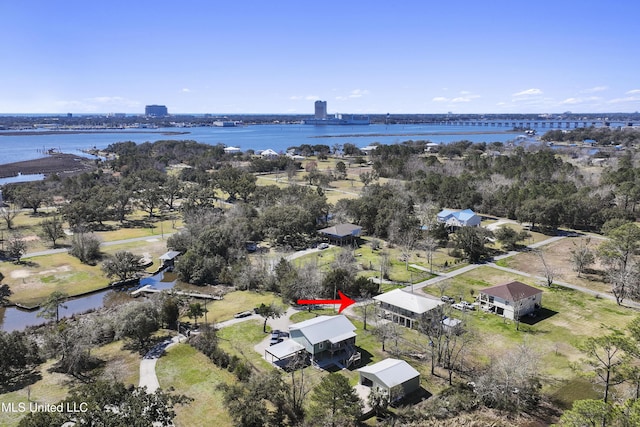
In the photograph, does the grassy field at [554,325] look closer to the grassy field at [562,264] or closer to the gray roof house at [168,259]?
the grassy field at [562,264]

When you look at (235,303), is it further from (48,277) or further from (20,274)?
(20,274)

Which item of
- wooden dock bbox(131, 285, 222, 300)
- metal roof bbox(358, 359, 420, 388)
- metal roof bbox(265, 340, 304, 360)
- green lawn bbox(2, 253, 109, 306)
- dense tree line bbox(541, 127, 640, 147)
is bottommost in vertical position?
wooden dock bbox(131, 285, 222, 300)

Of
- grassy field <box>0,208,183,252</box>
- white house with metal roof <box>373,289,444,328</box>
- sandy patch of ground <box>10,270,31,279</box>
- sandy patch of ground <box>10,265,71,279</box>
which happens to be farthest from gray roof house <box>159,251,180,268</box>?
white house with metal roof <box>373,289,444,328</box>

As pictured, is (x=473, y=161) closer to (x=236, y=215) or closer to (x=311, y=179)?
(x=311, y=179)

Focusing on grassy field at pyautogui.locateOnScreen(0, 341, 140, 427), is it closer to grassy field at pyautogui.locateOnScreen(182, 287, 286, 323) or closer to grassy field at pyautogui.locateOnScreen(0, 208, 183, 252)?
grassy field at pyautogui.locateOnScreen(182, 287, 286, 323)

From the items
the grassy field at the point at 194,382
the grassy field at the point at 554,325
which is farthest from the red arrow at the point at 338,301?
the grassy field at the point at 194,382

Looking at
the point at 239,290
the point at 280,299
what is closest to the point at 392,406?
the point at 280,299
